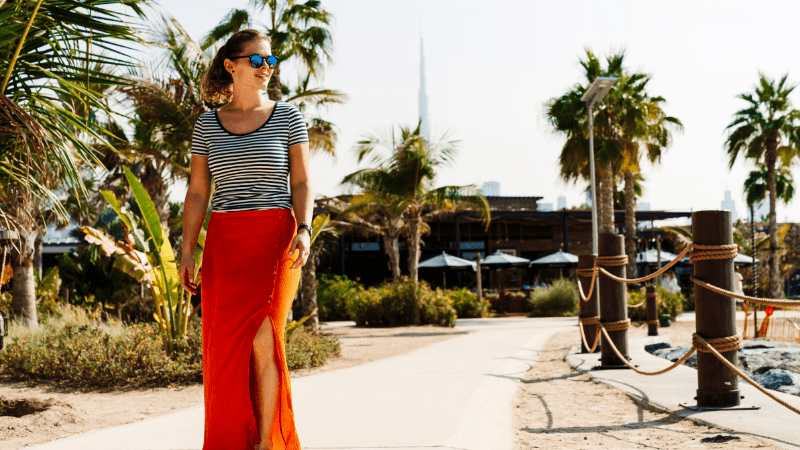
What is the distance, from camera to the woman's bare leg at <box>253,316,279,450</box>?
2.54m

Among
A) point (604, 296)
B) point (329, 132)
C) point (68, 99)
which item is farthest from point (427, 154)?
point (68, 99)

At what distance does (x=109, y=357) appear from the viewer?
25.0 ft

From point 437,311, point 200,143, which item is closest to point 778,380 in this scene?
point 200,143

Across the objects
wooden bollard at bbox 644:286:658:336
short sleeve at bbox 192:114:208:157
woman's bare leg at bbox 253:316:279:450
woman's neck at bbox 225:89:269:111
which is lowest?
wooden bollard at bbox 644:286:658:336

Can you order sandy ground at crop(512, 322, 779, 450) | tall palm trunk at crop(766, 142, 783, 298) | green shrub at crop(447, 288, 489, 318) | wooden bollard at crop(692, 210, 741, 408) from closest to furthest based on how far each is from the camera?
sandy ground at crop(512, 322, 779, 450) < wooden bollard at crop(692, 210, 741, 408) < green shrub at crop(447, 288, 489, 318) < tall palm trunk at crop(766, 142, 783, 298)

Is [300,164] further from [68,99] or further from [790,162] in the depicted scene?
[790,162]

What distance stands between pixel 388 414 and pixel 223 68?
106 inches

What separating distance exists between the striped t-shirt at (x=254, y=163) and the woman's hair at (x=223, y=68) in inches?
8.9

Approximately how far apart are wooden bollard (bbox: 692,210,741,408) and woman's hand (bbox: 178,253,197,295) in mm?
3266

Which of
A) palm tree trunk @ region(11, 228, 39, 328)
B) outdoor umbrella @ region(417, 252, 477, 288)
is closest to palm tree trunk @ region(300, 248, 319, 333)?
palm tree trunk @ region(11, 228, 39, 328)

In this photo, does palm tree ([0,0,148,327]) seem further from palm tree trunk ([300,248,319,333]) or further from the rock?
palm tree trunk ([300,248,319,333])

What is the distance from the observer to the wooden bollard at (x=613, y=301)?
265 inches

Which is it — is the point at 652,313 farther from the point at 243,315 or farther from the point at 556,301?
the point at 243,315

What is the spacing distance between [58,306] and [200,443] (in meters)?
11.5
